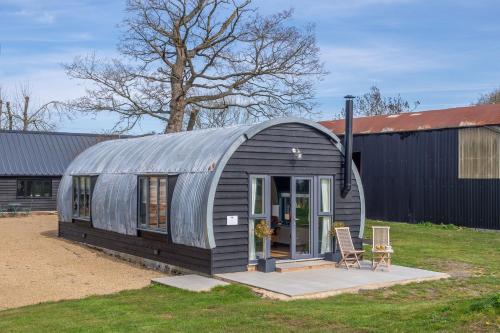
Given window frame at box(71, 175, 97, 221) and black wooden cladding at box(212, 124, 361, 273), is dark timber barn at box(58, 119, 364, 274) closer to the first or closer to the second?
black wooden cladding at box(212, 124, 361, 273)

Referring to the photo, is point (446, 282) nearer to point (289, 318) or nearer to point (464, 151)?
point (289, 318)

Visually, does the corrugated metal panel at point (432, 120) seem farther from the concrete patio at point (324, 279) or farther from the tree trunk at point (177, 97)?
the concrete patio at point (324, 279)

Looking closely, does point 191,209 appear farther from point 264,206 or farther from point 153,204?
point 153,204

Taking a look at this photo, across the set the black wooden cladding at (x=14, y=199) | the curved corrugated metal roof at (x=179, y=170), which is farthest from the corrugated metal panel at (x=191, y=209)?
the black wooden cladding at (x=14, y=199)

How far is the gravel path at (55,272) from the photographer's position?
1175 centimetres

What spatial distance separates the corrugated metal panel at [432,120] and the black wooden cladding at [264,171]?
1098 cm

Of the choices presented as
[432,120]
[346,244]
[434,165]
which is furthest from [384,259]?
[432,120]

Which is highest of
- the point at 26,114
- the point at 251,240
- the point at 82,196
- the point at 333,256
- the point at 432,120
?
the point at 26,114

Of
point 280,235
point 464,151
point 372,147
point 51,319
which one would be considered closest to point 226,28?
point 372,147

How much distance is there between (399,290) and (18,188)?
2421cm

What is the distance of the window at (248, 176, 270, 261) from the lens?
44.2 feet

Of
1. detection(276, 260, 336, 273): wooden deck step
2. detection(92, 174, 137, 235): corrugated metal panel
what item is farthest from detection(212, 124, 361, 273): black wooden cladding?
detection(92, 174, 137, 235): corrugated metal panel

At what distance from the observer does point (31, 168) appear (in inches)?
1248

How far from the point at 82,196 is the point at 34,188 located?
13835 millimetres
